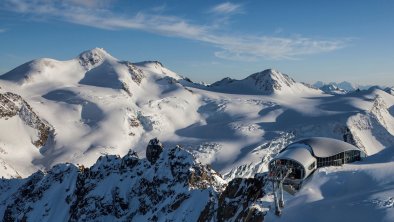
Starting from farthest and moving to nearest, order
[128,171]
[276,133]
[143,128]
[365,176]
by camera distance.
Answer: [143,128] → [276,133] → [128,171] → [365,176]

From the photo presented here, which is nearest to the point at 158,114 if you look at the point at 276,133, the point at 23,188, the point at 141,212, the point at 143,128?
the point at 143,128

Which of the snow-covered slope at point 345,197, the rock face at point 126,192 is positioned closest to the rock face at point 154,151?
the rock face at point 126,192

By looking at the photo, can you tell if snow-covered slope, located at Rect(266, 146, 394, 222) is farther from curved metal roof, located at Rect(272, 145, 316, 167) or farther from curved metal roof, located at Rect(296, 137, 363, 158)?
curved metal roof, located at Rect(296, 137, 363, 158)

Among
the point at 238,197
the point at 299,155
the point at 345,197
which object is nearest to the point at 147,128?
the point at 299,155

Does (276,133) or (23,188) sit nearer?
(23,188)

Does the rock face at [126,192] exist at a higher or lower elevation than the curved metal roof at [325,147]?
lower

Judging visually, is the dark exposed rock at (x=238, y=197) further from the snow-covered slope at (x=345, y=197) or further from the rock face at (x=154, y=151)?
the rock face at (x=154, y=151)

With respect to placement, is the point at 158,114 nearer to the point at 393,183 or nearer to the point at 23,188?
the point at 23,188

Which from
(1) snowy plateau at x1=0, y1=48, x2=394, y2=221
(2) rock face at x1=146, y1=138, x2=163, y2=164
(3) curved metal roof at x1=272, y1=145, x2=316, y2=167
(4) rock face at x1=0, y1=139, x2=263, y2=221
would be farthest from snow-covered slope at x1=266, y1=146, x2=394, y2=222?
(2) rock face at x1=146, y1=138, x2=163, y2=164
